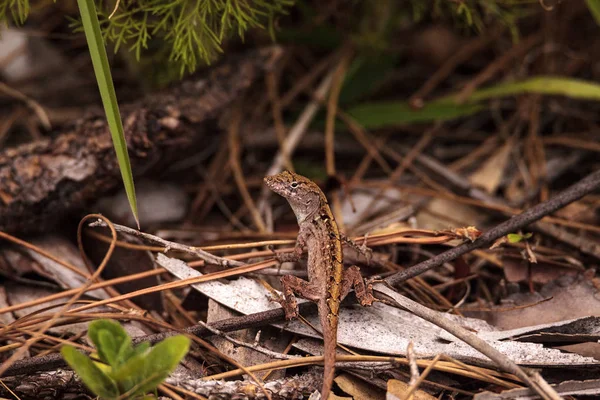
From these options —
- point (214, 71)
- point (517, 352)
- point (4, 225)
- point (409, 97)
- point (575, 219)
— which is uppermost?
point (214, 71)

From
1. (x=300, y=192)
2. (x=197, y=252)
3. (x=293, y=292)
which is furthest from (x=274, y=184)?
(x=293, y=292)

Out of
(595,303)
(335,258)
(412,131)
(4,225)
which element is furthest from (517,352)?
(4,225)

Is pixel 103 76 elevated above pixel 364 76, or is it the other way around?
pixel 103 76

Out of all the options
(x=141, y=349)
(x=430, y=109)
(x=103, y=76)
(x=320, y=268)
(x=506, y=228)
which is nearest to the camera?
(x=141, y=349)

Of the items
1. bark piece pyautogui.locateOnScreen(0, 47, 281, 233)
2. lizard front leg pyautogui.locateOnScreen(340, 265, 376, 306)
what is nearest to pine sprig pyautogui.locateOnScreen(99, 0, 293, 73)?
bark piece pyautogui.locateOnScreen(0, 47, 281, 233)

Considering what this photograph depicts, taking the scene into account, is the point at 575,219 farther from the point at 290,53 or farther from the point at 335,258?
the point at 290,53

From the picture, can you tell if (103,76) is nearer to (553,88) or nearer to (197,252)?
(197,252)
